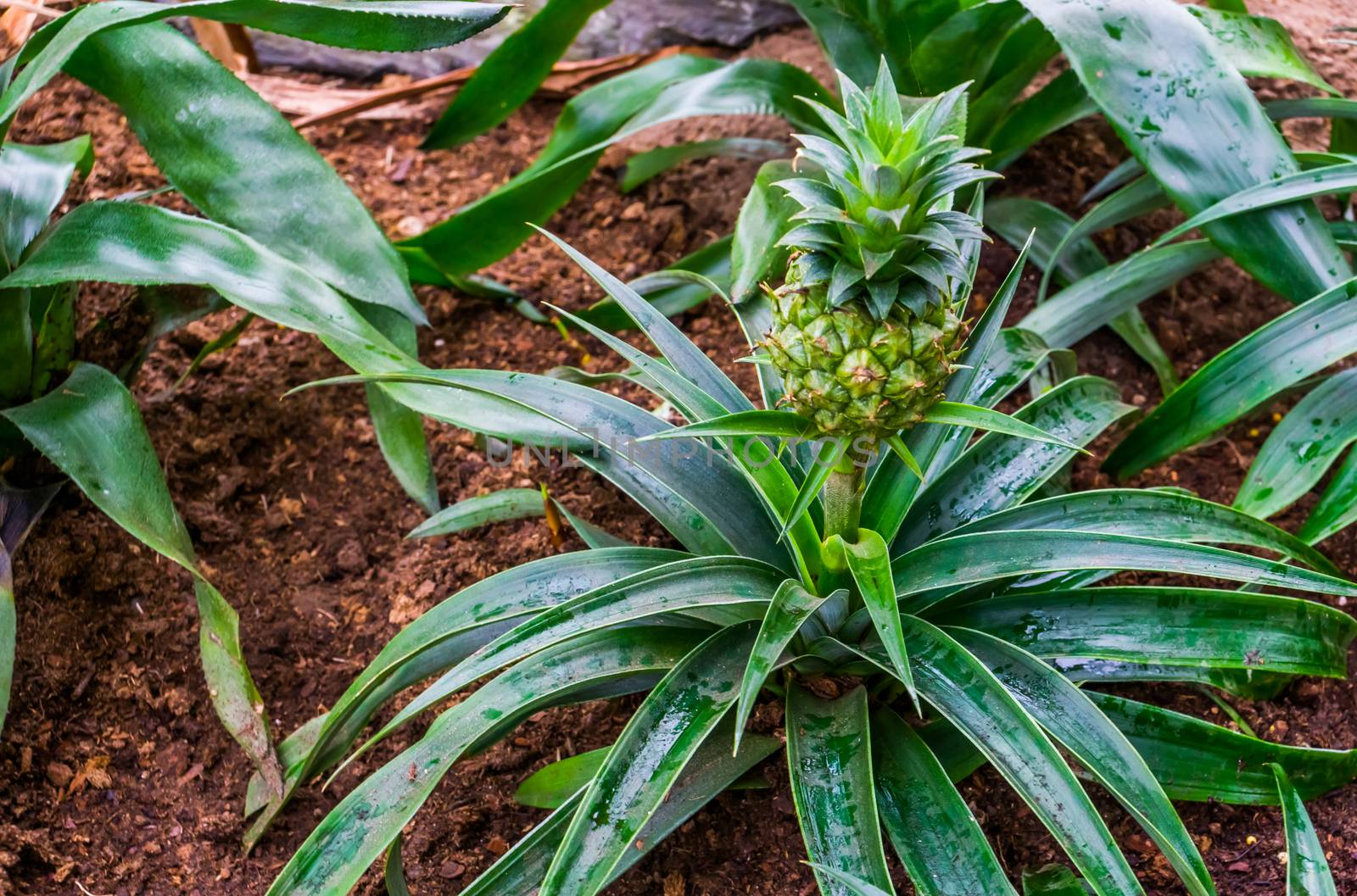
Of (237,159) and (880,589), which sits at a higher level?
(880,589)

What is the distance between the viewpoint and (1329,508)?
5.95ft

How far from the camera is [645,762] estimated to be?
4.67 ft

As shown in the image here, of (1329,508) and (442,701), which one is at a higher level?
(1329,508)

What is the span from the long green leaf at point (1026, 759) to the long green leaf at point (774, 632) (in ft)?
0.63

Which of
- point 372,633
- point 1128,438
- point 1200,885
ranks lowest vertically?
point 372,633

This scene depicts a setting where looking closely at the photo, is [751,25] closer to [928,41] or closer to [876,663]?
[928,41]

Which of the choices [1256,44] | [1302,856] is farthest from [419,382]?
[1256,44]

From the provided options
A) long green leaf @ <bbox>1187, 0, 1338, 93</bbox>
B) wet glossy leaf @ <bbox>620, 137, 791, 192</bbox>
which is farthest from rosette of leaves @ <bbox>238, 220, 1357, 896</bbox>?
wet glossy leaf @ <bbox>620, 137, 791, 192</bbox>

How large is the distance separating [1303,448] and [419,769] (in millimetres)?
1606

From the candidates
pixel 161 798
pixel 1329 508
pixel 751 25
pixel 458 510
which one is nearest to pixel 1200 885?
pixel 1329 508

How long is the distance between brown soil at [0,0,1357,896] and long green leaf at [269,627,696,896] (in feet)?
0.87

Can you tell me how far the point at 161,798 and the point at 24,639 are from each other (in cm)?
41

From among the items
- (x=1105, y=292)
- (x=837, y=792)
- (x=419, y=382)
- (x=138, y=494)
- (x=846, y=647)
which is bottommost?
(x=138, y=494)

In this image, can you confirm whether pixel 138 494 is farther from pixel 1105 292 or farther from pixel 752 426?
pixel 1105 292
